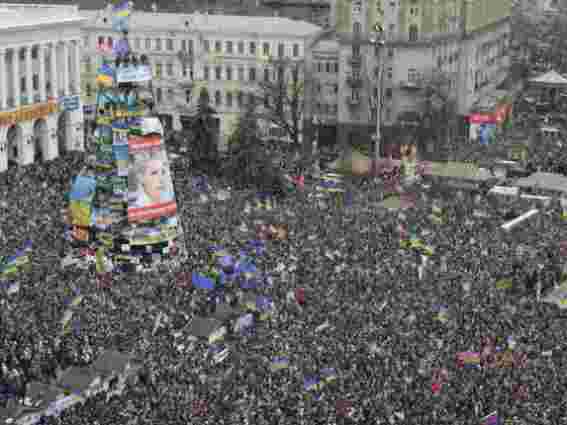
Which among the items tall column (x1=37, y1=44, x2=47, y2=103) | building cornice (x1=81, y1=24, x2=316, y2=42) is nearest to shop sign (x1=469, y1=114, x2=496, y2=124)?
building cornice (x1=81, y1=24, x2=316, y2=42)

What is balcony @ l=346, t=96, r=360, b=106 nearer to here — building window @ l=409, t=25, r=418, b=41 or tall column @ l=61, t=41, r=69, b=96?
building window @ l=409, t=25, r=418, b=41

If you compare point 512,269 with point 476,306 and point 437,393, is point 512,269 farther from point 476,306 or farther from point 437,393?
point 437,393

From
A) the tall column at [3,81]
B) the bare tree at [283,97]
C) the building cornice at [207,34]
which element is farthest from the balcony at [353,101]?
the tall column at [3,81]

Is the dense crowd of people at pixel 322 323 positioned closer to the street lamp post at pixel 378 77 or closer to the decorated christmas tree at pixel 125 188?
the decorated christmas tree at pixel 125 188

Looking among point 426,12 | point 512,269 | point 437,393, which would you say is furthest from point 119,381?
point 426,12

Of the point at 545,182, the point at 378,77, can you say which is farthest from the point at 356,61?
the point at 545,182
